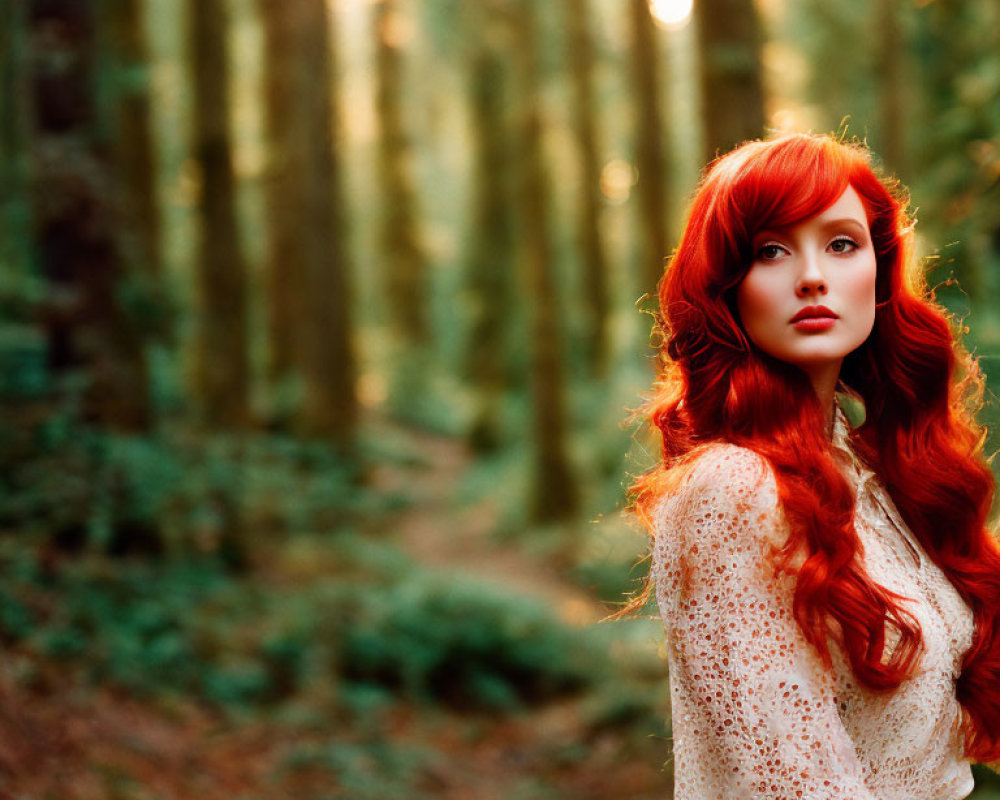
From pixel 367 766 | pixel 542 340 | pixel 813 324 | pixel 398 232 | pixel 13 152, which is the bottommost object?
pixel 367 766

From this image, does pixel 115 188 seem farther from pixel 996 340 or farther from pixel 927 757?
pixel 927 757

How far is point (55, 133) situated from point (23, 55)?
29.7 inches

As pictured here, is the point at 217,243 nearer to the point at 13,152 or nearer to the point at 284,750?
the point at 13,152

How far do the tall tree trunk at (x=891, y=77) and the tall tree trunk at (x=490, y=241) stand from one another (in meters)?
6.97

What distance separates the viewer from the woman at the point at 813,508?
1627 mm

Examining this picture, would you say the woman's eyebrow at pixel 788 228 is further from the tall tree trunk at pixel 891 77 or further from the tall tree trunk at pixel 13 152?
the tall tree trunk at pixel 891 77

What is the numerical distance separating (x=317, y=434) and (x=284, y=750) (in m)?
8.00

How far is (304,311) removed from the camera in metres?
14.7

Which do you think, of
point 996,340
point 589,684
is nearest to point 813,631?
point 996,340

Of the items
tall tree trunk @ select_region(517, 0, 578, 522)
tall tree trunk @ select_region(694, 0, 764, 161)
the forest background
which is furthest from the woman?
tall tree trunk @ select_region(517, 0, 578, 522)

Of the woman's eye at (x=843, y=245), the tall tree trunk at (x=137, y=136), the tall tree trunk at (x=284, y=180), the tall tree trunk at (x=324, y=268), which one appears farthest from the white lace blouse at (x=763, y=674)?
the tall tree trunk at (x=284, y=180)

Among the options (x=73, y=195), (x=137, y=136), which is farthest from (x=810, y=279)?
(x=137, y=136)

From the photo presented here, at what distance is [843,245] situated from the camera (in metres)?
1.86

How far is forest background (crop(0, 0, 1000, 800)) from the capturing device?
6.29 m
